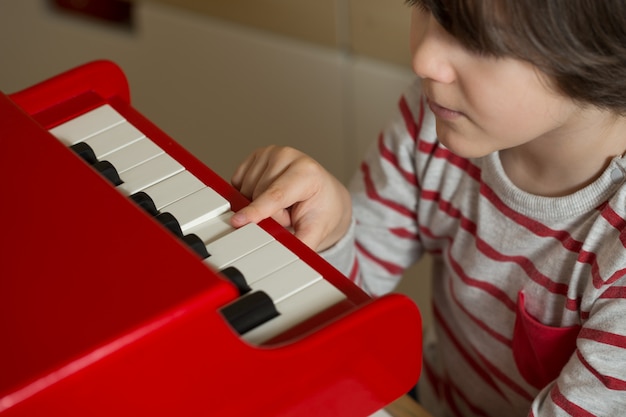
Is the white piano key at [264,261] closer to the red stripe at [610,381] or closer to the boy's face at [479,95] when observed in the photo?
the boy's face at [479,95]

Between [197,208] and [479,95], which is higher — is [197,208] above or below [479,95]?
below

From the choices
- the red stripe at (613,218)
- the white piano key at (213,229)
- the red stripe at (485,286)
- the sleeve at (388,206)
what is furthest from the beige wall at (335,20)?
the white piano key at (213,229)

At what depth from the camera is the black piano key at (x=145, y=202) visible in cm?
73

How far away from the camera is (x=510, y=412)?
3.33 ft

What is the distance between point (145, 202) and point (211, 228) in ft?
0.18

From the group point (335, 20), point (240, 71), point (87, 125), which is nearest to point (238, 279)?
point (87, 125)

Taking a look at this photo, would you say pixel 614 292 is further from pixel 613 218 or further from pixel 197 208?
pixel 197 208

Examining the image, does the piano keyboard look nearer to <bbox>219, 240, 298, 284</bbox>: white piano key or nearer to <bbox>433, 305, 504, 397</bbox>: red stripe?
<bbox>219, 240, 298, 284</bbox>: white piano key

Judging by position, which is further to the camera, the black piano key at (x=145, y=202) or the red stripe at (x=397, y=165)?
the red stripe at (x=397, y=165)

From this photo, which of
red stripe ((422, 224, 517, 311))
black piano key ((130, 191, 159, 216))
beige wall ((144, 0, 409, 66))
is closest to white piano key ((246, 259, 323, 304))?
black piano key ((130, 191, 159, 216))

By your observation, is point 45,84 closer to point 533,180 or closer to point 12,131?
point 12,131

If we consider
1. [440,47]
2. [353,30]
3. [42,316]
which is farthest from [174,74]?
[42,316]

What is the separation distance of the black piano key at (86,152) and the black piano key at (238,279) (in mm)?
198

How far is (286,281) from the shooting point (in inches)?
26.0
